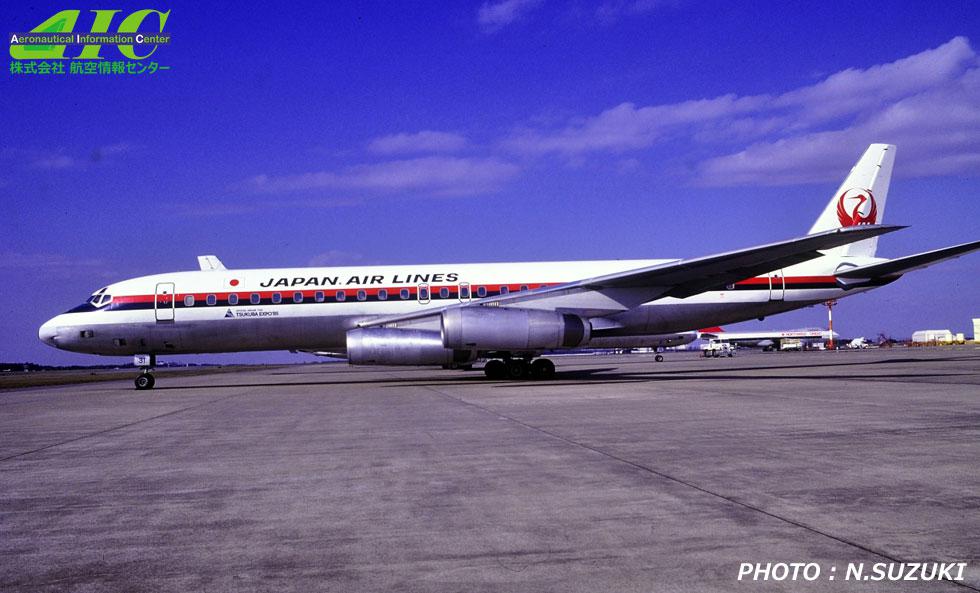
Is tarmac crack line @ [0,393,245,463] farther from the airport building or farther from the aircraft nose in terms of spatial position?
the airport building

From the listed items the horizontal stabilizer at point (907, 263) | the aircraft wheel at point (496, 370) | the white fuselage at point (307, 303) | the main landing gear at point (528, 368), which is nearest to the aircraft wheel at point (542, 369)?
the main landing gear at point (528, 368)

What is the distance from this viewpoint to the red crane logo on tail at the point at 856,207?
21.7 meters


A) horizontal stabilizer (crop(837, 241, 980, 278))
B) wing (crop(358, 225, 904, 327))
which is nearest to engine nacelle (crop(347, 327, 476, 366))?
wing (crop(358, 225, 904, 327))

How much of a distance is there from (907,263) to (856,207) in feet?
9.93

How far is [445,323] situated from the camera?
17172 mm

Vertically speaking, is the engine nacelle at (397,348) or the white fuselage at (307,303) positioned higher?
the white fuselage at (307,303)

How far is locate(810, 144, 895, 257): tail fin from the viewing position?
21.7m

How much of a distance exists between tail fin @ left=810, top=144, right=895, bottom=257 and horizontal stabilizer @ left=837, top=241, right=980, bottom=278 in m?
1.79

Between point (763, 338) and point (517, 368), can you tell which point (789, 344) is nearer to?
point (763, 338)

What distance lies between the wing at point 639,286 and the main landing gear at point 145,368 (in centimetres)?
671

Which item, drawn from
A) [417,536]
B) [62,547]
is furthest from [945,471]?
[62,547]

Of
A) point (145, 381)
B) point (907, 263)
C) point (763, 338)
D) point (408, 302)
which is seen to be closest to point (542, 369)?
point (408, 302)

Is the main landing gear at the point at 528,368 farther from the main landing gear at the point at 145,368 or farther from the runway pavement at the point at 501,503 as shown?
the runway pavement at the point at 501,503

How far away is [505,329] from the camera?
17188mm
